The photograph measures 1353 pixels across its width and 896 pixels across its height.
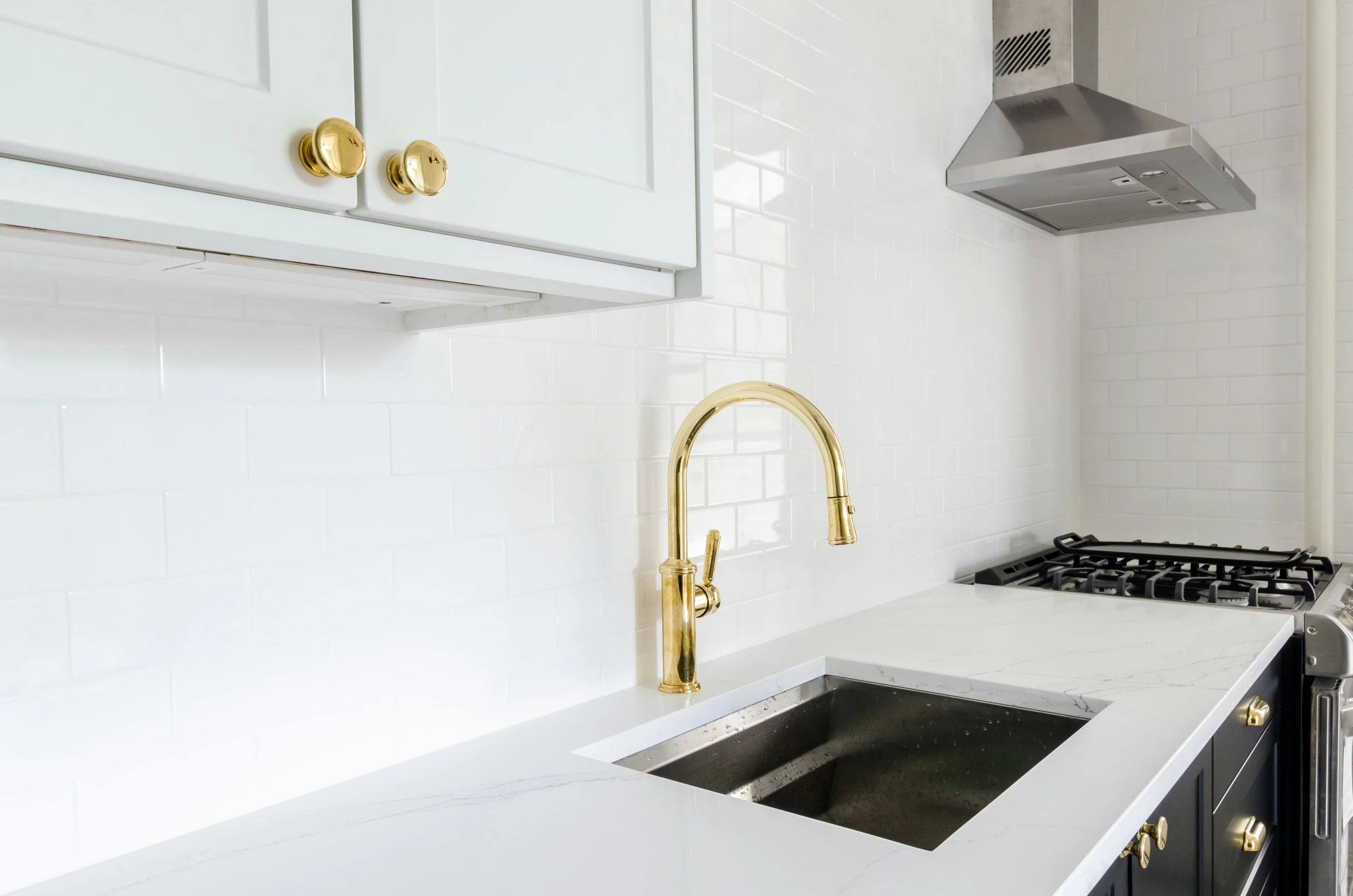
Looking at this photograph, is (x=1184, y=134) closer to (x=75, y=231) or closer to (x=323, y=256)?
(x=323, y=256)

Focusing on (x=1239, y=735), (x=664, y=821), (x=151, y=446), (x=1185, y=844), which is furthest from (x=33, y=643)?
(x=1239, y=735)

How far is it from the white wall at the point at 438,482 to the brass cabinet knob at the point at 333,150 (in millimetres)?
348

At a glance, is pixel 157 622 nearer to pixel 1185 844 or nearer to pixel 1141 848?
pixel 1141 848

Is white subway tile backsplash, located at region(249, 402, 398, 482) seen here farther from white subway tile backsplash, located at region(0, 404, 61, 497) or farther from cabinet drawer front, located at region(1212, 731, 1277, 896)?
cabinet drawer front, located at region(1212, 731, 1277, 896)

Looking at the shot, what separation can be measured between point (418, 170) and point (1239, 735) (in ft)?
4.91

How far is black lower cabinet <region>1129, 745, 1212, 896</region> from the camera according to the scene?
1.15 m

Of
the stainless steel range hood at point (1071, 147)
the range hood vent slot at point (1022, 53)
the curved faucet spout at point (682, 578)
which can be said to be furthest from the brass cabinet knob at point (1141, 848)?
the range hood vent slot at point (1022, 53)

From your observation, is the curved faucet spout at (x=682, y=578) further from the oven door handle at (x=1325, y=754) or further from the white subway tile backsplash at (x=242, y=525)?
the oven door handle at (x=1325, y=754)

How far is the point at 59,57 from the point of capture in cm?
54

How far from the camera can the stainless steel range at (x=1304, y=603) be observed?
6.08 feet

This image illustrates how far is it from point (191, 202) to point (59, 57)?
0.10 meters

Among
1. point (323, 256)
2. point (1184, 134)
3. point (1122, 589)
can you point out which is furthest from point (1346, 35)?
point (323, 256)

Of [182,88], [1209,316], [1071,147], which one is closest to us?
[182,88]

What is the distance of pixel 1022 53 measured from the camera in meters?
2.57
